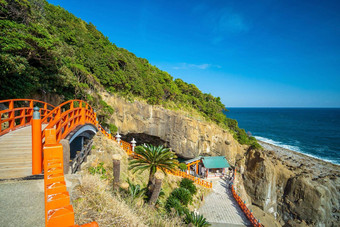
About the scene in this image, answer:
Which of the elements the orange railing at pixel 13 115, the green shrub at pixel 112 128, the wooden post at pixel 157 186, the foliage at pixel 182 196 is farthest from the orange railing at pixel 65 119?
the green shrub at pixel 112 128

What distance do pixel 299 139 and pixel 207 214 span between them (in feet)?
208

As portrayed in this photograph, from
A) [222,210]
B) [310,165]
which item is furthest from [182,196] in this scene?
[310,165]

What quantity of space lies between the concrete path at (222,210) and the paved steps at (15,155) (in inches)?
633

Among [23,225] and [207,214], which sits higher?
[23,225]

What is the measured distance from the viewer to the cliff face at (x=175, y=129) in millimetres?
22527

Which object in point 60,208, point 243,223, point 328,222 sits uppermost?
point 60,208

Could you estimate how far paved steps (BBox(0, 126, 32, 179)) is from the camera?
13.5 ft

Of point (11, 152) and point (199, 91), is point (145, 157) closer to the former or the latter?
point (11, 152)

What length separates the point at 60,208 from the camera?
7.70ft

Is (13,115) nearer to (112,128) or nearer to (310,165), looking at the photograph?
(112,128)

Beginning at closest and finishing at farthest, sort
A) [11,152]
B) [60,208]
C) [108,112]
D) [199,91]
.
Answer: [60,208] → [11,152] → [108,112] → [199,91]

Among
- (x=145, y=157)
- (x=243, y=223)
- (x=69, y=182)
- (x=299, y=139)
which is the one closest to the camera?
(x=69, y=182)

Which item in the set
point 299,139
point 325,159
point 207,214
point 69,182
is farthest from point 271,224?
point 299,139

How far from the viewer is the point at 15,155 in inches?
187
